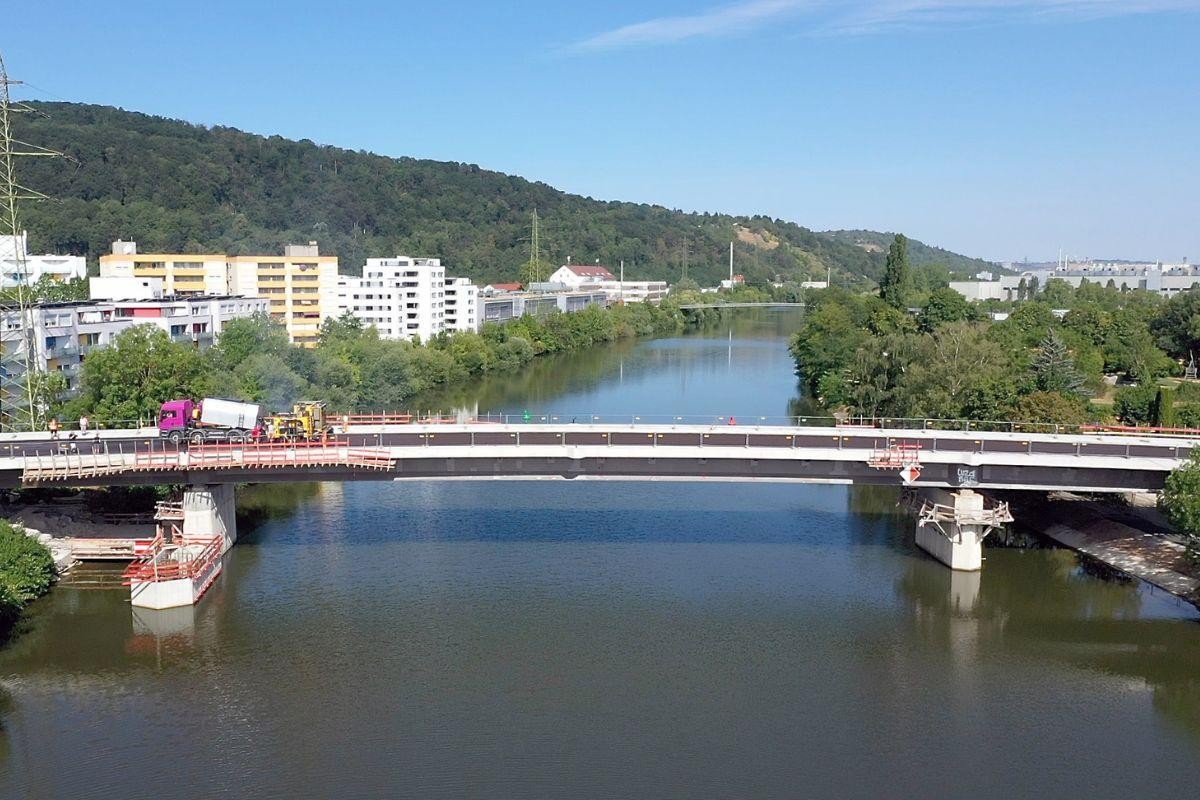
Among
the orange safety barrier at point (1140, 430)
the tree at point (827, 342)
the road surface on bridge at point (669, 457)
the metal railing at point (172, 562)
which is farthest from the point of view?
the tree at point (827, 342)

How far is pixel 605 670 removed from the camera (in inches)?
923

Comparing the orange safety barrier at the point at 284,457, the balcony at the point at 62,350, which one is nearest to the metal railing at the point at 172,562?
the orange safety barrier at the point at 284,457

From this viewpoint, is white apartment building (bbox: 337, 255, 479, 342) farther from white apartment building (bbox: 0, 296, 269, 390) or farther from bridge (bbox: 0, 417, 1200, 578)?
bridge (bbox: 0, 417, 1200, 578)

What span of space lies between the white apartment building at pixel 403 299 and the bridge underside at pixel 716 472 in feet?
166

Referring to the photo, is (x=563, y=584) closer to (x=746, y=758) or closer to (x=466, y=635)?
(x=466, y=635)

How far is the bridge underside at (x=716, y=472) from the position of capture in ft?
97.5

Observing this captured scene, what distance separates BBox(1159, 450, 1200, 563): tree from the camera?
26495mm

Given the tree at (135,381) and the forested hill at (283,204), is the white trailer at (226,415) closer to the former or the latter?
the tree at (135,381)

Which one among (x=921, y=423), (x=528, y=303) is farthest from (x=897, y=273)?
(x=921, y=423)

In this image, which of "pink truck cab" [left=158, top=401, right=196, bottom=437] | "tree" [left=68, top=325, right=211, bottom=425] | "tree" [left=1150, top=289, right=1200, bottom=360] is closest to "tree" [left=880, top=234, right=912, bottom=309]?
"tree" [left=1150, top=289, right=1200, bottom=360]

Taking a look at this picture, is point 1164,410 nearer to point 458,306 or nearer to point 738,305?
point 458,306

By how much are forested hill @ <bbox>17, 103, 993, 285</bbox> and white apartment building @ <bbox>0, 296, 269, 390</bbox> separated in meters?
44.3

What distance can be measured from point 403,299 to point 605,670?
208ft

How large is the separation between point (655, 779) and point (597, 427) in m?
14.0
